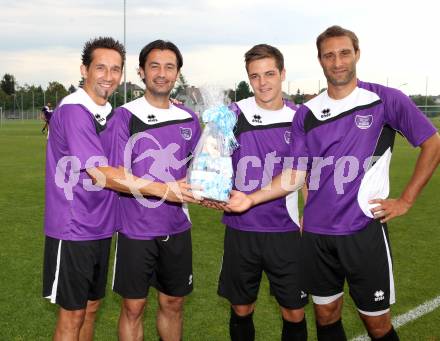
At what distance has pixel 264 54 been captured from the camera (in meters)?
3.82

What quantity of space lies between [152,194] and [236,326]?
1223mm

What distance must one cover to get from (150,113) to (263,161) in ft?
3.03

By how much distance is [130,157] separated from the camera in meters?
3.81

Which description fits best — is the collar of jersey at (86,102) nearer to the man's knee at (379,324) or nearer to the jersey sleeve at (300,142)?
the jersey sleeve at (300,142)

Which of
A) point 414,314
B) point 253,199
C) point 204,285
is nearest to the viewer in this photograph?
point 253,199

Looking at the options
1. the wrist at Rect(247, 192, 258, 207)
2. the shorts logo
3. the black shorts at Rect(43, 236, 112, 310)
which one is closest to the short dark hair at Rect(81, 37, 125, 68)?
the black shorts at Rect(43, 236, 112, 310)

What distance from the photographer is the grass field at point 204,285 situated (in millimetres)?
4605

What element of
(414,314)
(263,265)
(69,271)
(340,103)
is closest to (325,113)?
(340,103)

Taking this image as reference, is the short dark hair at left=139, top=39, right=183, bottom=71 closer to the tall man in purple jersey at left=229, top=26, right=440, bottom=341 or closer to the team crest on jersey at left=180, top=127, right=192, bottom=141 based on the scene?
the team crest on jersey at left=180, top=127, right=192, bottom=141

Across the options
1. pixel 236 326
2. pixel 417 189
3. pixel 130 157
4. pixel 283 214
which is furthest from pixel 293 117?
pixel 236 326

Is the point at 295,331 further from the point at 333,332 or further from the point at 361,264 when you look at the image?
the point at 361,264

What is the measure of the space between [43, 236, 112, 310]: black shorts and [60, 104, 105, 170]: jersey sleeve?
570 mm

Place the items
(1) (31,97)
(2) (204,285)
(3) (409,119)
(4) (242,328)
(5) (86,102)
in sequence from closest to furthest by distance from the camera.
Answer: (3) (409,119) → (5) (86,102) → (4) (242,328) → (2) (204,285) → (1) (31,97)

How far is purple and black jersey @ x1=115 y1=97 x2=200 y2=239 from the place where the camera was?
12.5 feet
